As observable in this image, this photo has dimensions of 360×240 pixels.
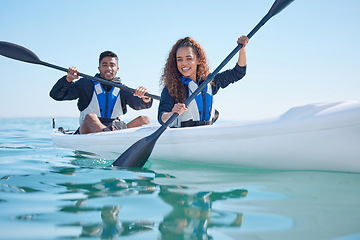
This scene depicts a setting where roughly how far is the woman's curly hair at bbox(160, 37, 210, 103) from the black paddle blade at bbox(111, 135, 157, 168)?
2.04ft

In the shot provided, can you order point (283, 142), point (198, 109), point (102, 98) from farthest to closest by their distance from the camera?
point (102, 98) → point (198, 109) → point (283, 142)

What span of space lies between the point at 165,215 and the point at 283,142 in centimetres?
128

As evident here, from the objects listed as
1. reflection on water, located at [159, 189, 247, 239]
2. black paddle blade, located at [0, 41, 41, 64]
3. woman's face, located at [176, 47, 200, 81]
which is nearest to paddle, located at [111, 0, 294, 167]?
woman's face, located at [176, 47, 200, 81]

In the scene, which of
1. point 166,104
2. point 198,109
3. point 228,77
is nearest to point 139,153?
point 166,104

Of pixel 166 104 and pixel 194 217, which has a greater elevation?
pixel 166 104

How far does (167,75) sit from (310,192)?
2008 millimetres

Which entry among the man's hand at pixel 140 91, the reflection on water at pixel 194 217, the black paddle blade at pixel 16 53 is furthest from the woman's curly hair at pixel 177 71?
the black paddle blade at pixel 16 53

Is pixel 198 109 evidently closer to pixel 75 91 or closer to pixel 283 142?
pixel 283 142

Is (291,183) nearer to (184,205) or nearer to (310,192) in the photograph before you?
(310,192)

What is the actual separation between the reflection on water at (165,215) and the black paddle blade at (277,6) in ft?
7.98

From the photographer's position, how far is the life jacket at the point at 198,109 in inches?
128

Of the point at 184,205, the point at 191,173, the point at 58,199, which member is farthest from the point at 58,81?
the point at 184,205

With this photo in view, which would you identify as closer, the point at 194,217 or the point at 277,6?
the point at 194,217

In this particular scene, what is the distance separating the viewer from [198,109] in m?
3.26
